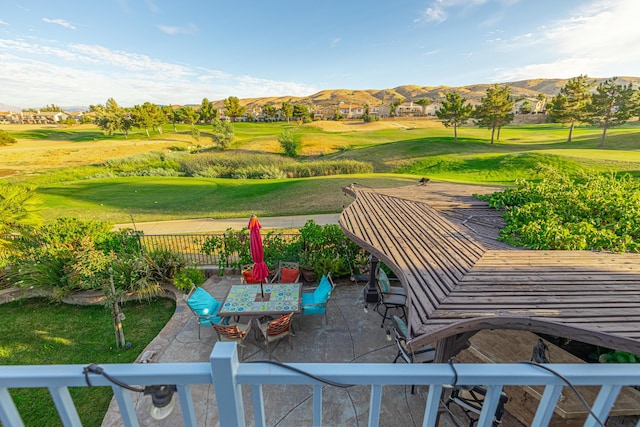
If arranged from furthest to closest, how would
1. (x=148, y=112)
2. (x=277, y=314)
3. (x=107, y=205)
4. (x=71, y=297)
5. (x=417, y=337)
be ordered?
(x=148, y=112) < (x=107, y=205) < (x=71, y=297) < (x=277, y=314) < (x=417, y=337)

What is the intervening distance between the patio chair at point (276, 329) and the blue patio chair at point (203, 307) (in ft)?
4.13

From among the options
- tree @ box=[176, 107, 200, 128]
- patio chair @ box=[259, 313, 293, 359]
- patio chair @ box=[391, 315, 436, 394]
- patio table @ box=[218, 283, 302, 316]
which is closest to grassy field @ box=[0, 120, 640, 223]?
patio chair @ box=[391, 315, 436, 394]

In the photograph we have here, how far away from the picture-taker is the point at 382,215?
7.14 metres

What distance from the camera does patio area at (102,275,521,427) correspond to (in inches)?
190

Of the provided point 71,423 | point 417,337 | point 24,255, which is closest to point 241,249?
point 24,255

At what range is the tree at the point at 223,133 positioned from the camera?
149 feet

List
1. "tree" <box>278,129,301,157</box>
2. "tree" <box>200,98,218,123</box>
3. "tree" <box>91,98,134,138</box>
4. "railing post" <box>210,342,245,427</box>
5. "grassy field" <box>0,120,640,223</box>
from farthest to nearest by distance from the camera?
"tree" <box>200,98,218,123</box>, "tree" <box>91,98,134,138</box>, "tree" <box>278,129,301,157</box>, "grassy field" <box>0,120,640,223</box>, "railing post" <box>210,342,245,427</box>

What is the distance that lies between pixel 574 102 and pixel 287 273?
44470 millimetres

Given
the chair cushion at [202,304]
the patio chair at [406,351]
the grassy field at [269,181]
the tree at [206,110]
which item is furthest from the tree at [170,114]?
the patio chair at [406,351]

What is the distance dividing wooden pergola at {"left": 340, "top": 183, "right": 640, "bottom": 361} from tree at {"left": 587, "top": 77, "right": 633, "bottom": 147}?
39.8 meters

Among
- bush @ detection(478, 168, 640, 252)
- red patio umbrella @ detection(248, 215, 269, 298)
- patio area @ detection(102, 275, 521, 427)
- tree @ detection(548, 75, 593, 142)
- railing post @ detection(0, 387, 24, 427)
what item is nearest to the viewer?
railing post @ detection(0, 387, 24, 427)

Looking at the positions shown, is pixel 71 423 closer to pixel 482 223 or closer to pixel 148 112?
pixel 482 223

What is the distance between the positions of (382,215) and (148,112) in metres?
70.7

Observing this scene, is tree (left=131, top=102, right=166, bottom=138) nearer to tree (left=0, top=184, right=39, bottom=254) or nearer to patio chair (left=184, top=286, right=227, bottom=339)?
→ tree (left=0, top=184, right=39, bottom=254)
